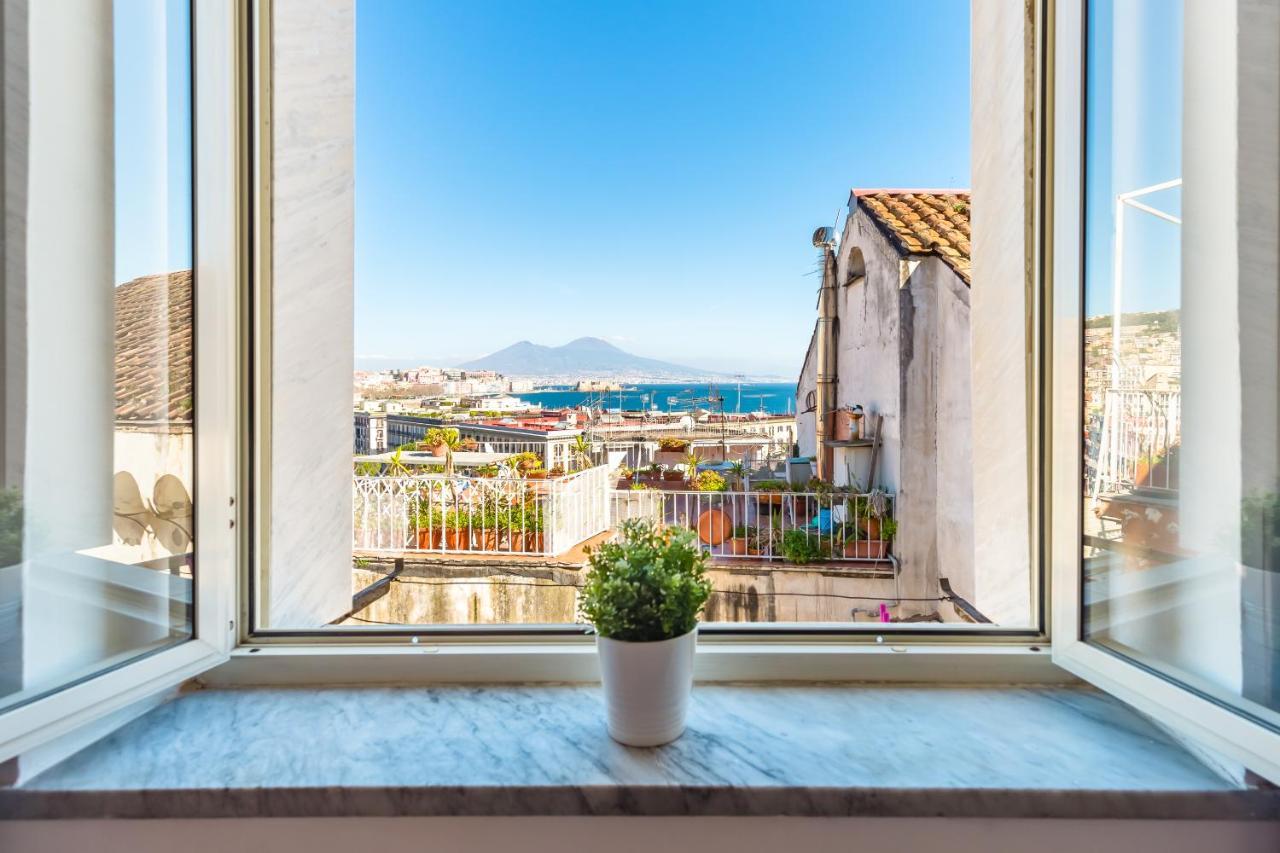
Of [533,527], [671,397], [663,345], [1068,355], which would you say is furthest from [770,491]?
[1068,355]

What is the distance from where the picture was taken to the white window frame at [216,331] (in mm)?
794

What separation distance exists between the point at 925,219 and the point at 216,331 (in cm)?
295

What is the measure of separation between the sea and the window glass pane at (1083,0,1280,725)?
2.00m

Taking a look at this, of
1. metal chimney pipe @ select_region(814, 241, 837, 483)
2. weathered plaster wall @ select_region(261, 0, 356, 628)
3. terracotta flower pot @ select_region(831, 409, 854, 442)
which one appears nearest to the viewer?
weathered plaster wall @ select_region(261, 0, 356, 628)

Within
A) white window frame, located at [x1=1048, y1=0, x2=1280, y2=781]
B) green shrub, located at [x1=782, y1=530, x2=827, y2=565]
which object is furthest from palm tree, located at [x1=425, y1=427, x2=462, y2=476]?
white window frame, located at [x1=1048, y1=0, x2=1280, y2=781]

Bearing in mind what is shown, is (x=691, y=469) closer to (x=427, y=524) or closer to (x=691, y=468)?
(x=691, y=468)

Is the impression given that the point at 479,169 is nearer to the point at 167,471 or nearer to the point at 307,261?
the point at 307,261

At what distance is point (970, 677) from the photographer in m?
0.81

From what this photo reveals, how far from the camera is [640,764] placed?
2.11 ft

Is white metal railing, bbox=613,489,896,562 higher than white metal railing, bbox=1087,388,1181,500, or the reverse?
white metal railing, bbox=1087,388,1181,500

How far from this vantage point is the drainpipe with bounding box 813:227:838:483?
340cm

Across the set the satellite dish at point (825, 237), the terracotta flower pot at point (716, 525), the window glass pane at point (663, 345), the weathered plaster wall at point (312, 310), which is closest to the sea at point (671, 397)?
the window glass pane at point (663, 345)

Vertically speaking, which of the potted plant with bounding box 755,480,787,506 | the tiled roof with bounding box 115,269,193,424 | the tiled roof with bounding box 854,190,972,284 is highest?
the tiled roof with bounding box 854,190,972,284

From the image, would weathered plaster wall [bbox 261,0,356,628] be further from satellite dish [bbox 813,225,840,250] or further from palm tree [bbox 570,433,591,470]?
satellite dish [bbox 813,225,840,250]
